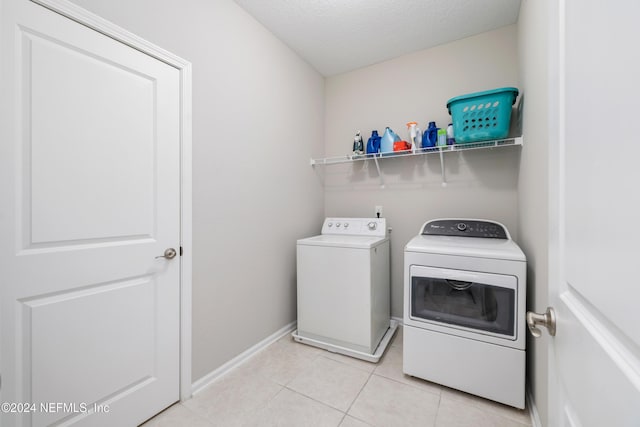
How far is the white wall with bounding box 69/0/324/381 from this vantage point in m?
1.63

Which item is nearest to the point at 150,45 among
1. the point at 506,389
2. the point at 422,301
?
the point at 422,301

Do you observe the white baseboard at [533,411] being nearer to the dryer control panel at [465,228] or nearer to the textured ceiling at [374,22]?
the dryer control panel at [465,228]

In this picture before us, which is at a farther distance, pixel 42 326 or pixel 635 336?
pixel 42 326

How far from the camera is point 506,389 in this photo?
4.83 feet

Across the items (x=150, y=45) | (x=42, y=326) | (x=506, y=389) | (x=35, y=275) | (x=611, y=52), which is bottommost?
(x=506, y=389)

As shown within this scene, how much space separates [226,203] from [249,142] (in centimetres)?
52

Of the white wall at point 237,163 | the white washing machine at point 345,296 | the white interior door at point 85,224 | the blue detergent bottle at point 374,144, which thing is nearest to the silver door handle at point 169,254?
the white interior door at point 85,224

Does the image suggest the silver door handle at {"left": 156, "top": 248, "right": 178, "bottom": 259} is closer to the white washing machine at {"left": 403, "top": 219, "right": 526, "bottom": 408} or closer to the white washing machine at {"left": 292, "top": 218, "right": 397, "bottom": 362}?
the white washing machine at {"left": 292, "top": 218, "right": 397, "bottom": 362}

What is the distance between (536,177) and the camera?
1.39m

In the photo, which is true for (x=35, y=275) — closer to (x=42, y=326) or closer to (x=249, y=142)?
(x=42, y=326)

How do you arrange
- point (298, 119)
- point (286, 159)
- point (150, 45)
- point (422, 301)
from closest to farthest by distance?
1. point (150, 45)
2. point (422, 301)
3. point (286, 159)
4. point (298, 119)

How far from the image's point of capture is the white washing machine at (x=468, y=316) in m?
1.46

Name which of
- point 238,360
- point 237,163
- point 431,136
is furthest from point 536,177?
point 238,360

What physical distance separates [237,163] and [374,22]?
1561 mm
